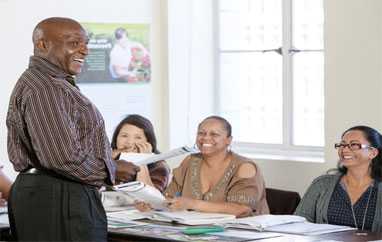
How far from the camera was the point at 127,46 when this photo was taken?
21.8ft

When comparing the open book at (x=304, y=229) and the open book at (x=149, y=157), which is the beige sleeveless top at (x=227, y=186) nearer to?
the open book at (x=149, y=157)

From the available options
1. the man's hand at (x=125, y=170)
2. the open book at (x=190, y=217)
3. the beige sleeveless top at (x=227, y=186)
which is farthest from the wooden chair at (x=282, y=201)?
the man's hand at (x=125, y=170)

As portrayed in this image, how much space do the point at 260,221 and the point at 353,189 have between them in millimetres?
777

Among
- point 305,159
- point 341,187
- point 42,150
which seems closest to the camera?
point 42,150

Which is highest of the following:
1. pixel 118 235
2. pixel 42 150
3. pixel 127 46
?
pixel 127 46

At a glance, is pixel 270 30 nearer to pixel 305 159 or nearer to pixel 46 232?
pixel 305 159

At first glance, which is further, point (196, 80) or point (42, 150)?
point (196, 80)

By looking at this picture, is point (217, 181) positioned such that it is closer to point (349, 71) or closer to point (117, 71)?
point (349, 71)

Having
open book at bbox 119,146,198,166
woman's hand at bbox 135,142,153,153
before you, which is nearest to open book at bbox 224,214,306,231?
open book at bbox 119,146,198,166

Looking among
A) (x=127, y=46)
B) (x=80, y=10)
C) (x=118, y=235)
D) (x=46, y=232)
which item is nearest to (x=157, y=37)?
(x=127, y=46)

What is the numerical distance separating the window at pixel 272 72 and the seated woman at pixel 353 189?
1221mm

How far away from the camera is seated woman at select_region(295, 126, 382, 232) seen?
16.0 feet

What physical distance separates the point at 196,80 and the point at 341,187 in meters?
2.13

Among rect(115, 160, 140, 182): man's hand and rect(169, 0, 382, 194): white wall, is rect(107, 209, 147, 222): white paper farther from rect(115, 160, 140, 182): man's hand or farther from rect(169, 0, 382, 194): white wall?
rect(169, 0, 382, 194): white wall
